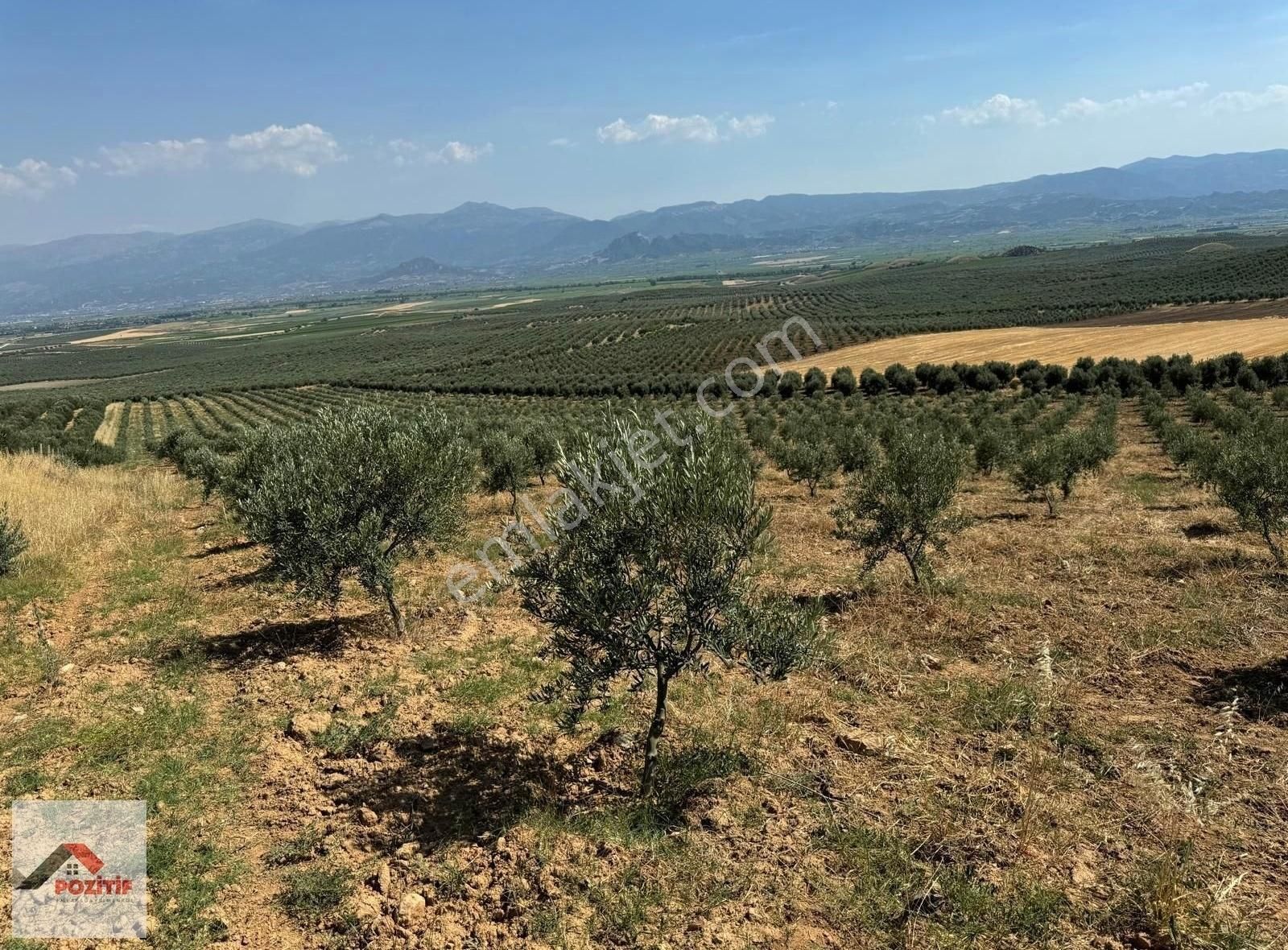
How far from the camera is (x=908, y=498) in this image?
53.5ft

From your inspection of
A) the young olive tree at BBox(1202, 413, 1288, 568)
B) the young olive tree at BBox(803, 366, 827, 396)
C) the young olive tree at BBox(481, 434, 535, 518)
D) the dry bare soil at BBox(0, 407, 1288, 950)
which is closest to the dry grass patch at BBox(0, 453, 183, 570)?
the dry bare soil at BBox(0, 407, 1288, 950)

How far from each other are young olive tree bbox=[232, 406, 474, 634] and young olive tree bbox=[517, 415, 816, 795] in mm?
6092

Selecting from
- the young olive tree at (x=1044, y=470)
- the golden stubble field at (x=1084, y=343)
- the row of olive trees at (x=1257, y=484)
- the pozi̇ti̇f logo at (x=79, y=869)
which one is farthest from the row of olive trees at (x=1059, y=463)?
the golden stubble field at (x=1084, y=343)

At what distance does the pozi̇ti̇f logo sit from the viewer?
24.4ft

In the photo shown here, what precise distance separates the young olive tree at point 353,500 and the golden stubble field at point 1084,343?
74.1 metres

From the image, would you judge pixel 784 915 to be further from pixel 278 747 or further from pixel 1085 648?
pixel 1085 648

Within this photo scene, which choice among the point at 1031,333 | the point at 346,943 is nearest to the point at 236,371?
the point at 1031,333

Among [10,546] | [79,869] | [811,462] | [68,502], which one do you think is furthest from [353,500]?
[811,462]

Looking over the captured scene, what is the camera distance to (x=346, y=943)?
7246 millimetres

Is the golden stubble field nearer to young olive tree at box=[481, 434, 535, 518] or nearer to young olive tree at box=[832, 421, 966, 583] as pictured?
young olive tree at box=[481, 434, 535, 518]

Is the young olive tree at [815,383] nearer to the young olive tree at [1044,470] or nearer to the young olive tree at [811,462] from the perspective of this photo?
the young olive tree at [811,462]

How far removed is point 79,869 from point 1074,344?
9650 centimetres

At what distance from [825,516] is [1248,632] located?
13.8 meters

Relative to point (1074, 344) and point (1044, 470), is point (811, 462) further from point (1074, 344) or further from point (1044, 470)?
point (1074, 344)
